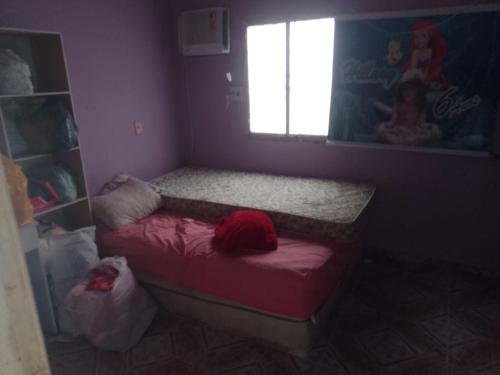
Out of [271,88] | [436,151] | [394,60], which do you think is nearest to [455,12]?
[394,60]

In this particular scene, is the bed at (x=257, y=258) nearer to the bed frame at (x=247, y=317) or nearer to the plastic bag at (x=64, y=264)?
the bed frame at (x=247, y=317)

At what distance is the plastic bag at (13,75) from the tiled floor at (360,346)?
4.76 ft

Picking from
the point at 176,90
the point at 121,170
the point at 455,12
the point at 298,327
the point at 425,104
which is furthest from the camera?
the point at 176,90

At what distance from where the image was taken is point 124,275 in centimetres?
212

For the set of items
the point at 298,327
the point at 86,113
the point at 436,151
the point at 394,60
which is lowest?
the point at 298,327

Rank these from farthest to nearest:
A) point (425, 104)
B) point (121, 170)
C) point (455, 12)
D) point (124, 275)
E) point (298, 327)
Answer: point (121, 170) → point (425, 104) → point (455, 12) → point (124, 275) → point (298, 327)

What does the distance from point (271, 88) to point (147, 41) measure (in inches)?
44.2

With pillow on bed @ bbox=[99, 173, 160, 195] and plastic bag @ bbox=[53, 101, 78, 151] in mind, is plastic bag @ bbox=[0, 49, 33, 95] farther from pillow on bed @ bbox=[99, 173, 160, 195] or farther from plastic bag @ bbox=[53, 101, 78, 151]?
pillow on bed @ bbox=[99, 173, 160, 195]

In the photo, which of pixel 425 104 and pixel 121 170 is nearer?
pixel 425 104

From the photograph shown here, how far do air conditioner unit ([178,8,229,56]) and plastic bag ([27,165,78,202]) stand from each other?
5.03ft

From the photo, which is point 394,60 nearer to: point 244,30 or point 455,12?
point 455,12

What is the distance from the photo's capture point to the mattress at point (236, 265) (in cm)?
189

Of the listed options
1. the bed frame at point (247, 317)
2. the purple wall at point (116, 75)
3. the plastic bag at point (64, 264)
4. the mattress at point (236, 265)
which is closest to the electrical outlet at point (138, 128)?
the purple wall at point (116, 75)

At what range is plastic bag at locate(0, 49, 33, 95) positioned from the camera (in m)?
1.94
